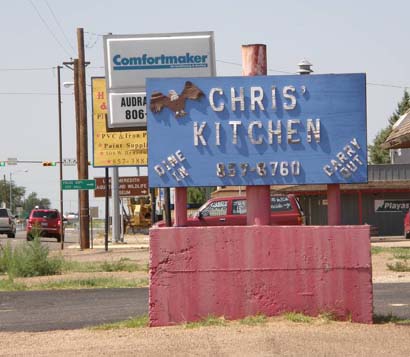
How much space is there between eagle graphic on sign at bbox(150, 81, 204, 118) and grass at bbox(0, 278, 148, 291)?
829cm

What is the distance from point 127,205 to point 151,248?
55.2 meters

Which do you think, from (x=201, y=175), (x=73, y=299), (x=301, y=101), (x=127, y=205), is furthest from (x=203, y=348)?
(x=127, y=205)

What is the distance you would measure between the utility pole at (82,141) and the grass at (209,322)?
104ft

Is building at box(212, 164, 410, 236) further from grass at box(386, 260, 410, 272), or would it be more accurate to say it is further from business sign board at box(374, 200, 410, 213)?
A: grass at box(386, 260, 410, 272)

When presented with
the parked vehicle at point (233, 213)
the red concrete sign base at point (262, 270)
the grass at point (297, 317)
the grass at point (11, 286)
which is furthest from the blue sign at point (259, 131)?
the parked vehicle at point (233, 213)

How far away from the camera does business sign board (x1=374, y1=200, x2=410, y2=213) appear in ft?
158

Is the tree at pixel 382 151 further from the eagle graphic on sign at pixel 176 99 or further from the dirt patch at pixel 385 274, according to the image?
the eagle graphic on sign at pixel 176 99

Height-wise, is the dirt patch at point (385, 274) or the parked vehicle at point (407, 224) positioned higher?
the parked vehicle at point (407, 224)

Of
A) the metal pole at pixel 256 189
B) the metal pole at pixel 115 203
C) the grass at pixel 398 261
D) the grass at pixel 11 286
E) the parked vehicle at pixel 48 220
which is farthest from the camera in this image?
the parked vehicle at pixel 48 220

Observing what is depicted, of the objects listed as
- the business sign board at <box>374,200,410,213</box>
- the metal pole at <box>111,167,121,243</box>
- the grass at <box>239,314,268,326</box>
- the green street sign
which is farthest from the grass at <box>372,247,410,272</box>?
the metal pole at <box>111,167,121,243</box>

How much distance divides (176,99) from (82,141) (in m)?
31.1

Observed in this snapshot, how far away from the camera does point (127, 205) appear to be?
6600 centimetres

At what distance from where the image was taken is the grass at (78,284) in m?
19.1

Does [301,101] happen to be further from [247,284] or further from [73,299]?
[73,299]
